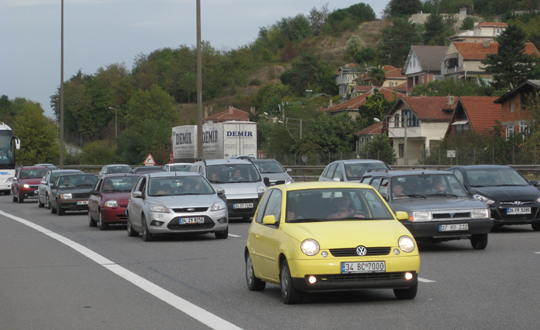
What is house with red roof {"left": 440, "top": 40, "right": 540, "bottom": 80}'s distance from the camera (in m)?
106

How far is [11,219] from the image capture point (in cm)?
2825

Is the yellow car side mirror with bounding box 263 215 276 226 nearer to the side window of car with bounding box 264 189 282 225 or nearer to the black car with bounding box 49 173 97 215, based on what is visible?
the side window of car with bounding box 264 189 282 225

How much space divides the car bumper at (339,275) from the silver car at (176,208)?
30.9 feet

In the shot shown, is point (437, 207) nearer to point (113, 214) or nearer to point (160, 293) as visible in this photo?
point (160, 293)

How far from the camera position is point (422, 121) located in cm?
8575

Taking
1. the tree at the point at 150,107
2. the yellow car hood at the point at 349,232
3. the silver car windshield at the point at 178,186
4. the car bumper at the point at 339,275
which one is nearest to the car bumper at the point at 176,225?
the silver car windshield at the point at 178,186

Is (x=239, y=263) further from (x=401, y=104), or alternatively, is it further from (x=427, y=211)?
(x=401, y=104)

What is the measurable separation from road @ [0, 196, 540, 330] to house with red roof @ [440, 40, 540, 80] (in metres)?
91.5

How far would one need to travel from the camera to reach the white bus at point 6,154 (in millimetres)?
48719

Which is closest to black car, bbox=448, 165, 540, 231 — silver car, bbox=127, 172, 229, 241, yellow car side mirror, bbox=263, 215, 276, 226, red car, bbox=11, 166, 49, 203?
silver car, bbox=127, 172, 229, 241

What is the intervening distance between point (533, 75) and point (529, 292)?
3093 inches

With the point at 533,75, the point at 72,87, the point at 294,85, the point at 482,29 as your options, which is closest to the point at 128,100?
the point at 72,87

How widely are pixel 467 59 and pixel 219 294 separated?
99747 mm

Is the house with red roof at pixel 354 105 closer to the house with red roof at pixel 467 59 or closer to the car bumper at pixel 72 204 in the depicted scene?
the house with red roof at pixel 467 59
